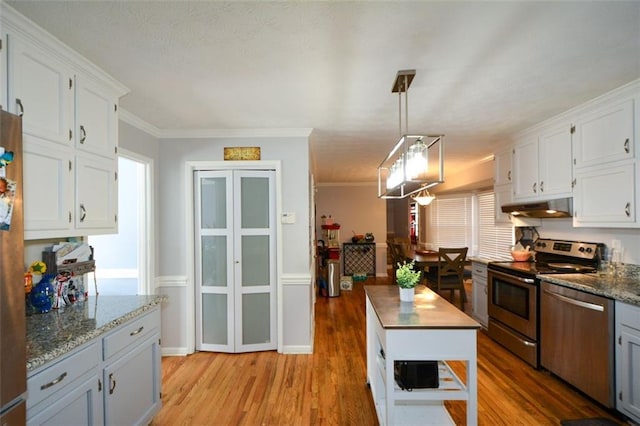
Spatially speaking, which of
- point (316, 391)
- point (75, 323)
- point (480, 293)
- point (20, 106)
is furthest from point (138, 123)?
point (480, 293)

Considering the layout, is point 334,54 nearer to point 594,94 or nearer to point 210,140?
point 210,140

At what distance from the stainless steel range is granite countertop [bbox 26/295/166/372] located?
3.29 m

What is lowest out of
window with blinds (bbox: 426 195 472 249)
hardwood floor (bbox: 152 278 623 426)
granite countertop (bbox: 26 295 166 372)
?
hardwood floor (bbox: 152 278 623 426)

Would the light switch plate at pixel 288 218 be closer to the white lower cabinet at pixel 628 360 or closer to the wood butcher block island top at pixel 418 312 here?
the wood butcher block island top at pixel 418 312

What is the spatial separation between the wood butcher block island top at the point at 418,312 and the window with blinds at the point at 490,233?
10.2 feet

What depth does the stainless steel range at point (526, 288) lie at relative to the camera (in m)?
2.75

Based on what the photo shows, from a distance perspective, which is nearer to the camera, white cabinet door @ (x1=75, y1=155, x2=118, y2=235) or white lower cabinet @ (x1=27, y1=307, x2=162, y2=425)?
white lower cabinet @ (x1=27, y1=307, x2=162, y2=425)

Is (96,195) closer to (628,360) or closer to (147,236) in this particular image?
(147,236)

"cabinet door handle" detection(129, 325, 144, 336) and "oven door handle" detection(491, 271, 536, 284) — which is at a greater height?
"oven door handle" detection(491, 271, 536, 284)

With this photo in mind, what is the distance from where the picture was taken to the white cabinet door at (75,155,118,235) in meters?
1.80

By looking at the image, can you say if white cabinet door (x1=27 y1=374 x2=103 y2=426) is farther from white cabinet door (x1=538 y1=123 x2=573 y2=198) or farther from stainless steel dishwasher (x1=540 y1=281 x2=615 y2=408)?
white cabinet door (x1=538 y1=123 x2=573 y2=198)

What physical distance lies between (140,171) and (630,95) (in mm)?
4351

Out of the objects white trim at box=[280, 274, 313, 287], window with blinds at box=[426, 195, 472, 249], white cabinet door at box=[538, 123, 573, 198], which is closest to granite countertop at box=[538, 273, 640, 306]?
white cabinet door at box=[538, 123, 573, 198]

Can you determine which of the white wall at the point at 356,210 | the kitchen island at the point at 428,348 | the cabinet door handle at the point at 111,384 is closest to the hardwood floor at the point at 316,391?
the kitchen island at the point at 428,348
